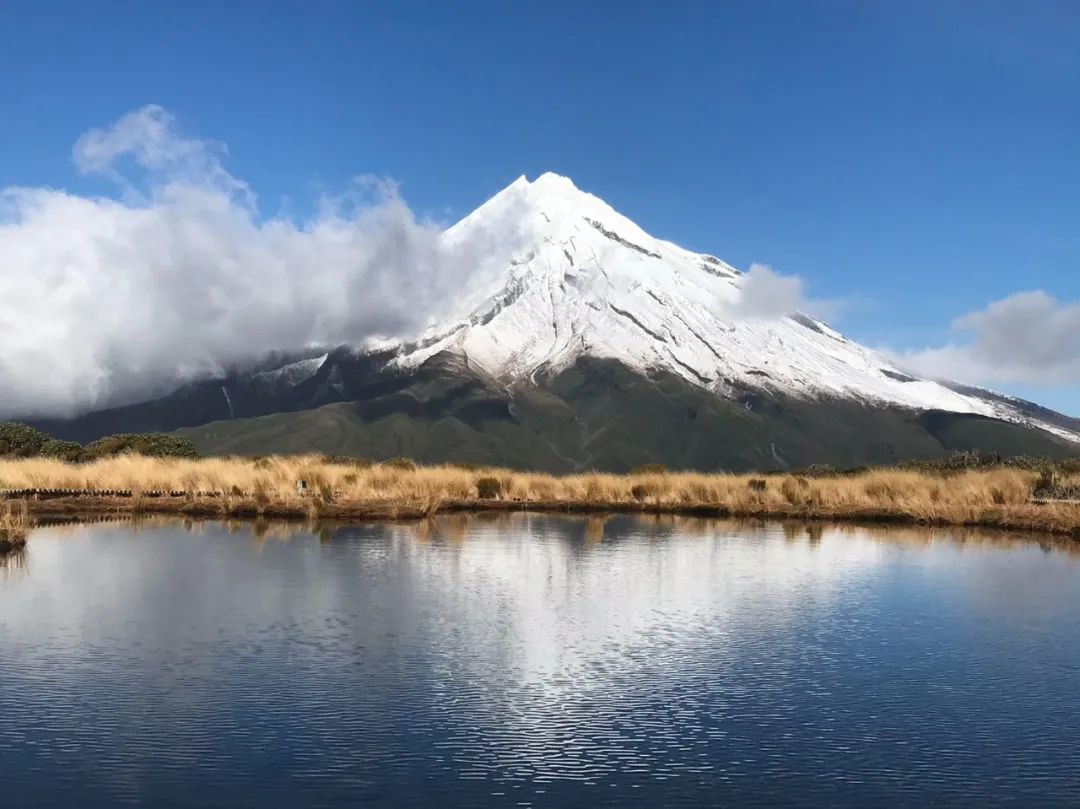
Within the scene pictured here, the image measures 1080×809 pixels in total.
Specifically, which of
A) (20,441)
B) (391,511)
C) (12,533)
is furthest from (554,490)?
(20,441)

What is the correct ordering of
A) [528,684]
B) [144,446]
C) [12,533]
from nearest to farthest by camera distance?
[528,684] → [12,533] → [144,446]

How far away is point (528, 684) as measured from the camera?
12.3 metres

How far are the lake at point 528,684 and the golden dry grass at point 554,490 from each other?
12.4 meters

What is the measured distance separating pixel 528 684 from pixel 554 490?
100 feet

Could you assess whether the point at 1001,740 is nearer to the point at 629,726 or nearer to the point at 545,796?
the point at 629,726

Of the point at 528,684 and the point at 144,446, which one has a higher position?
the point at 144,446

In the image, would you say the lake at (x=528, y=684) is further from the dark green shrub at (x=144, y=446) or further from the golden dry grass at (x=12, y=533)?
the dark green shrub at (x=144, y=446)

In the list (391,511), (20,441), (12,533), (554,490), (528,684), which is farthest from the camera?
(20,441)

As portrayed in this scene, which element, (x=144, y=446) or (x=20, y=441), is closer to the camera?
(x=144, y=446)

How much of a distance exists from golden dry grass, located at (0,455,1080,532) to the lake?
1242 centimetres

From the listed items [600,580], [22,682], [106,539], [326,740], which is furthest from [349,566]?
[326,740]

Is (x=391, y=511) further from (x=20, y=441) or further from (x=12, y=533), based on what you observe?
(x=20, y=441)

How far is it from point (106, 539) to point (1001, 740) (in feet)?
69.2

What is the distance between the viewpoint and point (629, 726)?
1092 centimetres
